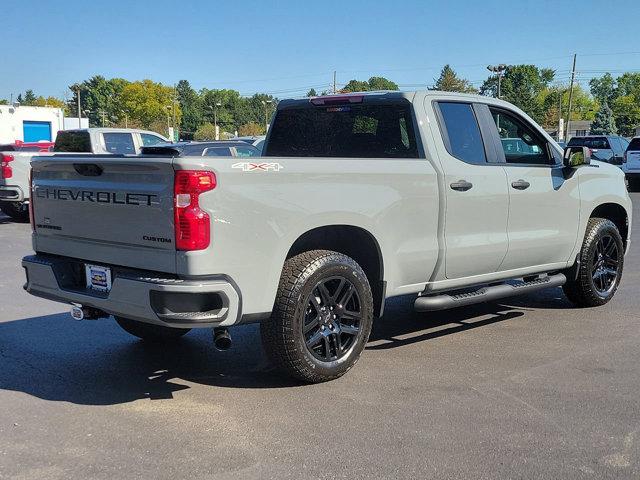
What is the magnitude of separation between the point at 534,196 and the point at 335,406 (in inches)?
112

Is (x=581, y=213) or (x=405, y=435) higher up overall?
(x=581, y=213)

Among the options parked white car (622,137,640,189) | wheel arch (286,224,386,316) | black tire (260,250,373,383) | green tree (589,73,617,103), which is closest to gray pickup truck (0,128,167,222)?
wheel arch (286,224,386,316)

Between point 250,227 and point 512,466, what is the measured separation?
6.43 feet

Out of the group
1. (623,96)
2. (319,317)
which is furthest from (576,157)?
(623,96)

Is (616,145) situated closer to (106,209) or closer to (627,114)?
(106,209)

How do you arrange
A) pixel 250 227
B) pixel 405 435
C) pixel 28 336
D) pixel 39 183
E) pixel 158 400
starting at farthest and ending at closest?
1. pixel 28 336
2. pixel 39 183
3. pixel 158 400
4. pixel 250 227
5. pixel 405 435

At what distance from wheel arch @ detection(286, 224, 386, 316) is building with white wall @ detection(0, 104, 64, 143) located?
173ft

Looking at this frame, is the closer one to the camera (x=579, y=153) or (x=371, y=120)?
(x=371, y=120)

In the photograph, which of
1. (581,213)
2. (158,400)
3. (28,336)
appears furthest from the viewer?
(581,213)

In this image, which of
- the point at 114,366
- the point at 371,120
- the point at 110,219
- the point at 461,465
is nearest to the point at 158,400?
the point at 114,366

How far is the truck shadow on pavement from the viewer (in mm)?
4598

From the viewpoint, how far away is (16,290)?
25.6 feet

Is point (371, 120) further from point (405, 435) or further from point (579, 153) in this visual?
point (405, 435)

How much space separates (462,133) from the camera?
5.56 meters
